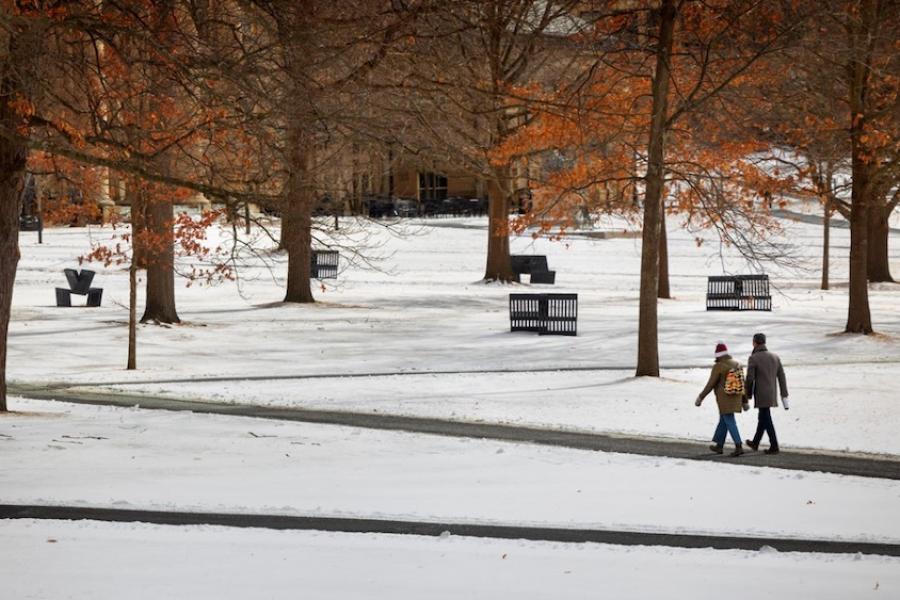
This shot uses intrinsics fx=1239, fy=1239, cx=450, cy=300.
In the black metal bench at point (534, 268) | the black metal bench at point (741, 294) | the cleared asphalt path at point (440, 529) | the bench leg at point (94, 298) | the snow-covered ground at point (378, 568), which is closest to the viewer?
the snow-covered ground at point (378, 568)

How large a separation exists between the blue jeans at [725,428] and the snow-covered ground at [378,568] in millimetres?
4617

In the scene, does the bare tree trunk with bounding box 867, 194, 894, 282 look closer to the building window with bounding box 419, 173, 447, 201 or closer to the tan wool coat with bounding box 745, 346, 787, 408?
the tan wool coat with bounding box 745, 346, 787, 408

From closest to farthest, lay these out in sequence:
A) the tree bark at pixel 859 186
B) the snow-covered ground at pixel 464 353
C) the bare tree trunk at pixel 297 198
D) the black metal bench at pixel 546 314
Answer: the bare tree trunk at pixel 297 198 < the snow-covered ground at pixel 464 353 < the tree bark at pixel 859 186 < the black metal bench at pixel 546 314

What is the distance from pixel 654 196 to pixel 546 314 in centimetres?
827

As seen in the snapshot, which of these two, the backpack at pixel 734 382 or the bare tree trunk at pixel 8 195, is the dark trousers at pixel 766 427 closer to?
the backpack at pixel 734 382

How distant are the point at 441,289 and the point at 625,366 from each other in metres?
18.7

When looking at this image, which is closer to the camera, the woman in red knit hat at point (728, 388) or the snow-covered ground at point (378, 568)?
the snow-covered ground at point (378, 568)

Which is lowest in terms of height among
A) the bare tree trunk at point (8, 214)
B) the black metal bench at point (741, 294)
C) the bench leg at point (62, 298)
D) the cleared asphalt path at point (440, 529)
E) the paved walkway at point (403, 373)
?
the cleared asphalt path at point (440, 529)

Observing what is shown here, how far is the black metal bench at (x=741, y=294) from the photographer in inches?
1356

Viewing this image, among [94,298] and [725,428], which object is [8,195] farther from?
[94,298]

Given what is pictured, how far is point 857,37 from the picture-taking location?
928 inches

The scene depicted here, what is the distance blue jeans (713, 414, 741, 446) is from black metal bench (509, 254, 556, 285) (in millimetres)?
29201

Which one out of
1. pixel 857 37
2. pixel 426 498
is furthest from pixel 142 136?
pixel 857 37

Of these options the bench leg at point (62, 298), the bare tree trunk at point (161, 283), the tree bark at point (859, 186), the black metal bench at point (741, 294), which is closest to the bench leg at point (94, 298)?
the bench leg at point (62, 298)
